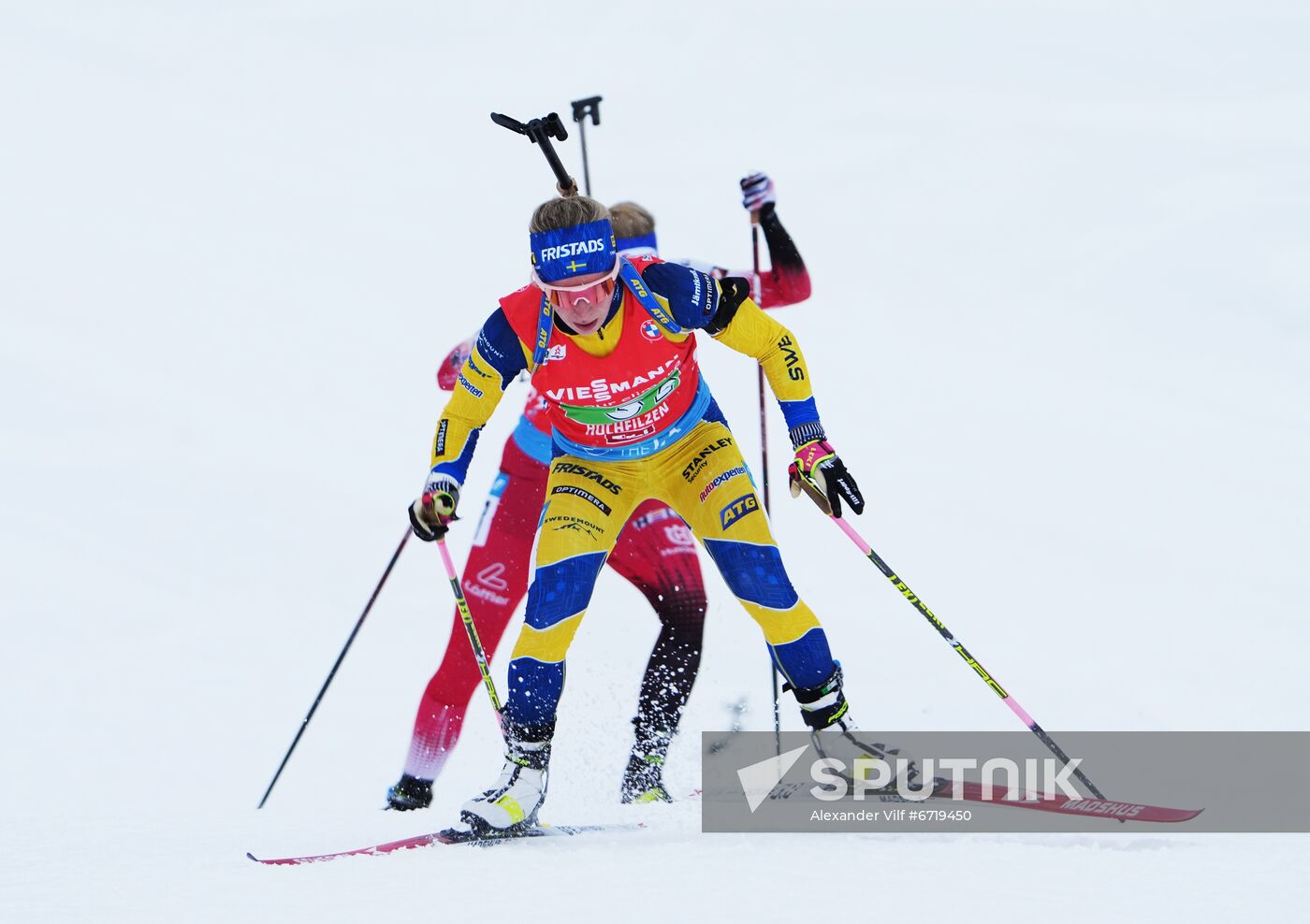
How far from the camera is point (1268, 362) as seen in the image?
53.1ft

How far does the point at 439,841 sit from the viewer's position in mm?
4281

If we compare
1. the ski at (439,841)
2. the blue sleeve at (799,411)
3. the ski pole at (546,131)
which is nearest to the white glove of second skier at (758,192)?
the ski pole at (546,131)

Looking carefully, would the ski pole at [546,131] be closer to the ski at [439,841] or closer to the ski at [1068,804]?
the ski at [439,841]

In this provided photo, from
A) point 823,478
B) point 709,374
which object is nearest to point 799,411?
point 823,478

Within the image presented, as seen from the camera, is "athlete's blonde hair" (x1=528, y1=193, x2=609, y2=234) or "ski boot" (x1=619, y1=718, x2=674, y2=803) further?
"ski boot" (x1=619, y1=718, x2=674, y2=803)

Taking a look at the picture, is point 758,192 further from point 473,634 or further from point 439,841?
point 439,841

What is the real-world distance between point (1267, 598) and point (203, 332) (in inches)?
561

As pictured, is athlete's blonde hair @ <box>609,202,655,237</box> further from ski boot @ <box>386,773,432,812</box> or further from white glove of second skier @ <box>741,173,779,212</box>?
ski boot @ <box>386,773,432,812</box>

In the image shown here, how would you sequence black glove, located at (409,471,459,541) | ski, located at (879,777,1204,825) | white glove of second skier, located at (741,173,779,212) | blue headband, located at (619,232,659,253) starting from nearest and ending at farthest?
ski, located at (879,777,1204,825) → black glove, located at (409,471,459,541) → blue headband, located at (619,232,659,253) → white glove of second skier, located at (741,173,779,212)

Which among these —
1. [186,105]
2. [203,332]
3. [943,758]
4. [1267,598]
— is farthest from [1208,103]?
[943,758]

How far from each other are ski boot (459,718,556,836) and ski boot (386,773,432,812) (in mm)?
1465

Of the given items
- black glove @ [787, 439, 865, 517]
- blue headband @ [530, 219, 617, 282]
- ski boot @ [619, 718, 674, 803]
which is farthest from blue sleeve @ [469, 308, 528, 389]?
ski boot @ [619, 718, 674, 803]

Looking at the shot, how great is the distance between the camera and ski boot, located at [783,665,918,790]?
4.57m

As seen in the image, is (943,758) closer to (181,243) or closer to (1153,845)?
(1153,845)
